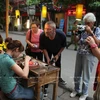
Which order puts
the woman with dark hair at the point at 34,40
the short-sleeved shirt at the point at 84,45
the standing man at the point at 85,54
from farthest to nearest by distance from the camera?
the woman with dark hair at the point at 34,40
the short-sleeved shirt at the point at 84,45
the standing man at the point at 85,54

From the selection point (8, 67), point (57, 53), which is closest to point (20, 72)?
point (8, 67)

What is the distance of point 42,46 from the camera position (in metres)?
3.31

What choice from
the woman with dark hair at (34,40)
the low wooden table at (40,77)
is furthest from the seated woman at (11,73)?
the woman with dark hair at (34,40)

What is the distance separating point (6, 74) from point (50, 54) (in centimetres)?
147

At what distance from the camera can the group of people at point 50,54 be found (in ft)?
6.69

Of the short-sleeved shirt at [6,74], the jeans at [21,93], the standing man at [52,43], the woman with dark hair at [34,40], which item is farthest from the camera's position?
the woman with dark hair at [34,40]

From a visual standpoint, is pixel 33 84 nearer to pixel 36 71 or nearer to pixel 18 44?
pixel 36 71

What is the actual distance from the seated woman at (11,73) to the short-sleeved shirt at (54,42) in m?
1.09

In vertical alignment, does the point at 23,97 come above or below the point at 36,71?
below

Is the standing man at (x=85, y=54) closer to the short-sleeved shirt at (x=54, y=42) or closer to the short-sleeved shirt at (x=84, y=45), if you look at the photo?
the short-sleeved shirt at (x=84, y=45)

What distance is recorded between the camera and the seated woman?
202cm

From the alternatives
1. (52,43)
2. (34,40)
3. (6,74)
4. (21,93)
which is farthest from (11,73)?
(34,40)

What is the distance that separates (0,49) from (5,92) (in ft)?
4.18

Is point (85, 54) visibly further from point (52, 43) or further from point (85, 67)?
point (52, 43)
